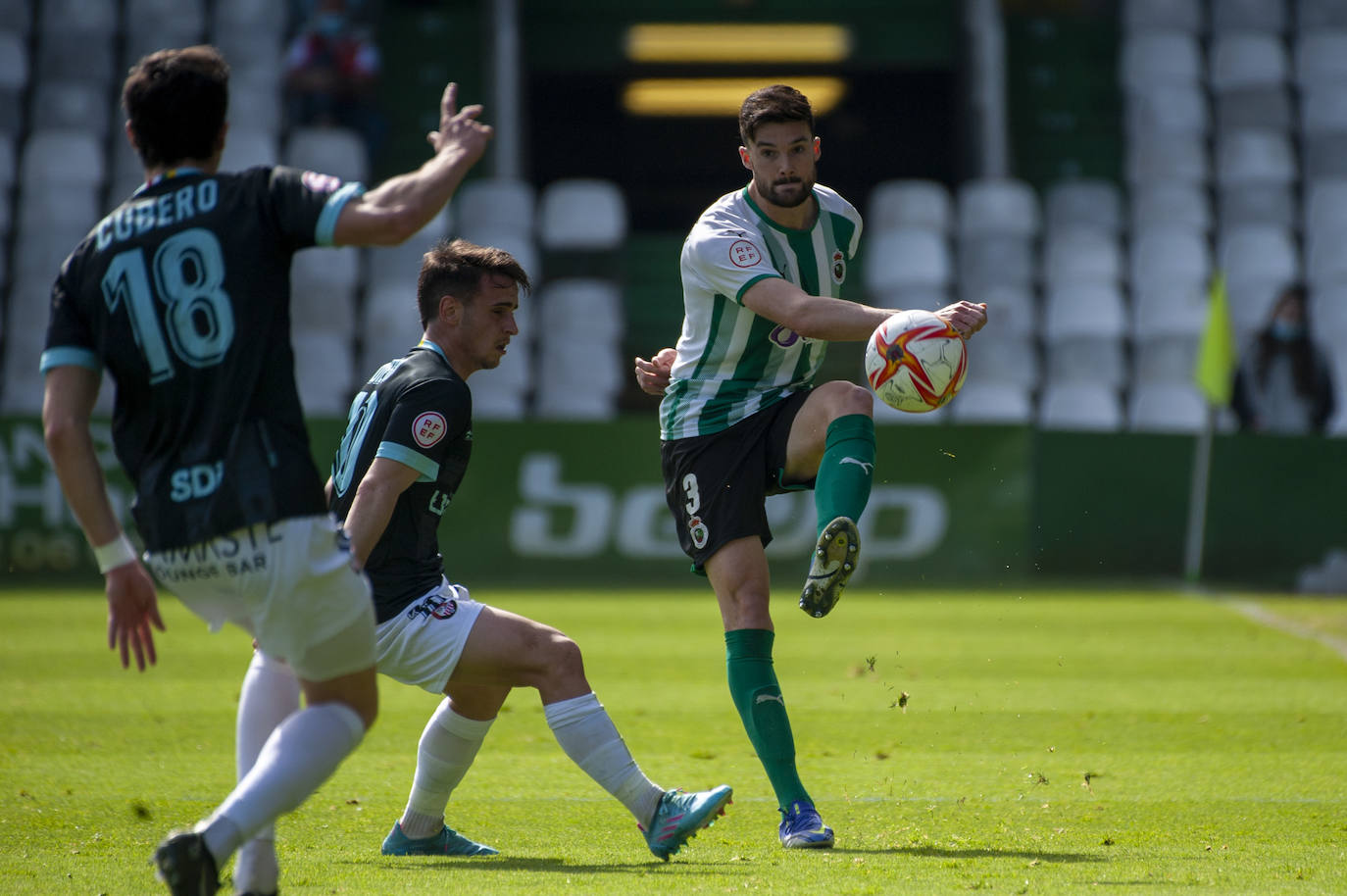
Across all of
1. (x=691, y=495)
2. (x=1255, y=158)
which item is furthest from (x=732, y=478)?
(x=1255, y=158)

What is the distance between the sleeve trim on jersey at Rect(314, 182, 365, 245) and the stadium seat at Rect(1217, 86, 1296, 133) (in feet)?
59.5

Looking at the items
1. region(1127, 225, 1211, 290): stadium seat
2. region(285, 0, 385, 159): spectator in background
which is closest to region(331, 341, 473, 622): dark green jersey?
region(285, 0, 385, 159): spectator in background

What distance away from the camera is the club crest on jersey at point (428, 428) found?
12.9ft

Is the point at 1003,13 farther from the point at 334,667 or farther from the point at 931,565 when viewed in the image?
the point at 334,667

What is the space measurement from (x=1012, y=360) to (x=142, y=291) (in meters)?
14.1

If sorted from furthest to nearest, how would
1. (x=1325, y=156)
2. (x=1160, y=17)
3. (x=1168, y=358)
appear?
1. (x=1160, y=17)
2. (x=1325, y=156)
3. (x=1168, y=358)

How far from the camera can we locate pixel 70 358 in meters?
3.08

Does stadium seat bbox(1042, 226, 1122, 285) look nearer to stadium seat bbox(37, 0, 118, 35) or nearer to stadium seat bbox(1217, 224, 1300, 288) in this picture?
stadium seat bbox(1217, 224, 1300, 288)

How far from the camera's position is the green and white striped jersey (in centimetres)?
451

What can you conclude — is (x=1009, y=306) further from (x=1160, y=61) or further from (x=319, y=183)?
(x=319, y=183)

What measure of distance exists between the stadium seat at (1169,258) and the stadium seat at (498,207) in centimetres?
696

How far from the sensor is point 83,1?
19812 millimetres

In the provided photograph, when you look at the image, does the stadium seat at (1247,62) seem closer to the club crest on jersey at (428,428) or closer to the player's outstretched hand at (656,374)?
the player's outstretched hand at (656,374)

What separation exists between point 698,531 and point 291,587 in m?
1.67
